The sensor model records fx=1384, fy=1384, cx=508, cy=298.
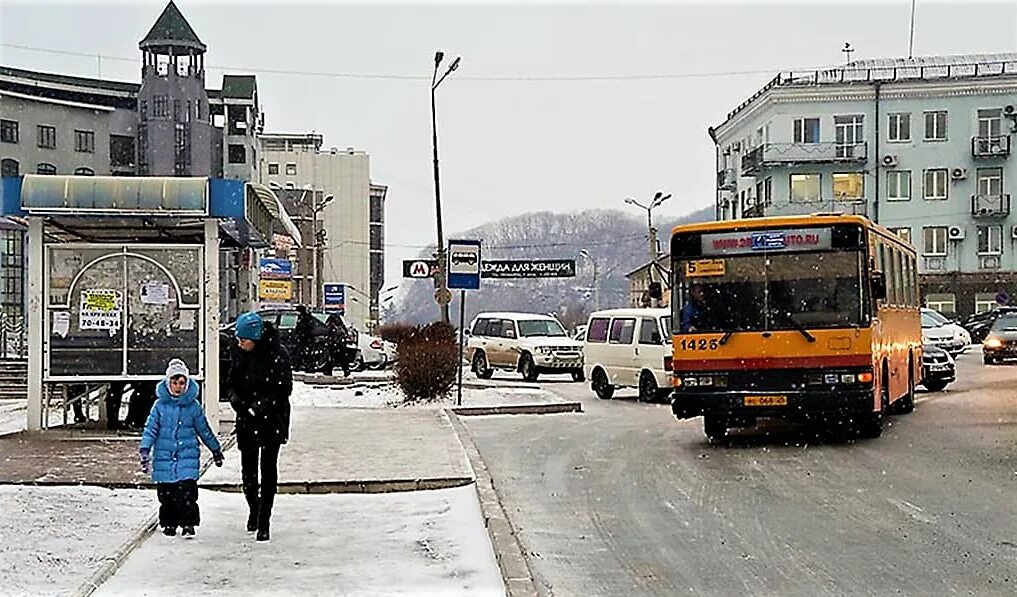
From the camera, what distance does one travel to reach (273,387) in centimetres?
1011

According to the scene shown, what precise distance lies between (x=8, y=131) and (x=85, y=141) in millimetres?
4603

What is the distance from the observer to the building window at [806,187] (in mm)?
79250

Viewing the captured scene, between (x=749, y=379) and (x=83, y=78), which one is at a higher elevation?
(x=83, y=78)

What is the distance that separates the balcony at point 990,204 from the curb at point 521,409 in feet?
188

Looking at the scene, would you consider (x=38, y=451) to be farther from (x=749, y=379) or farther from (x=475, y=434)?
(x=749, y=379)

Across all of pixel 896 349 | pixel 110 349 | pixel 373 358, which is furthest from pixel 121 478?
pixel 373 358

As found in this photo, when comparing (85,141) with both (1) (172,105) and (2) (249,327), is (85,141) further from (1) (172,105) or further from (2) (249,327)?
(2) (249,327)

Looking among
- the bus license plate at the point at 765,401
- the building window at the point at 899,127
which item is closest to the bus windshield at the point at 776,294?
the bus license plate at the point at 765,401

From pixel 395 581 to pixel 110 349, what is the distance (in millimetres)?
9636

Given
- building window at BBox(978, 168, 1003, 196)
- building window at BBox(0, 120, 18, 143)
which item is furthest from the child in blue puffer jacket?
building window at BBox(978, 168, 1003, 196)

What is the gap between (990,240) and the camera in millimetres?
77125

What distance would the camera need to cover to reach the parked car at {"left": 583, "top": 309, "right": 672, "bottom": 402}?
88.4ft

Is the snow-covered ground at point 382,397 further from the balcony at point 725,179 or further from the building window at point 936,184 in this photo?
the balcony at point 725,179

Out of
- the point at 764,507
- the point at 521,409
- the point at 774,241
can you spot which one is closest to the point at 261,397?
the point at 764,507
